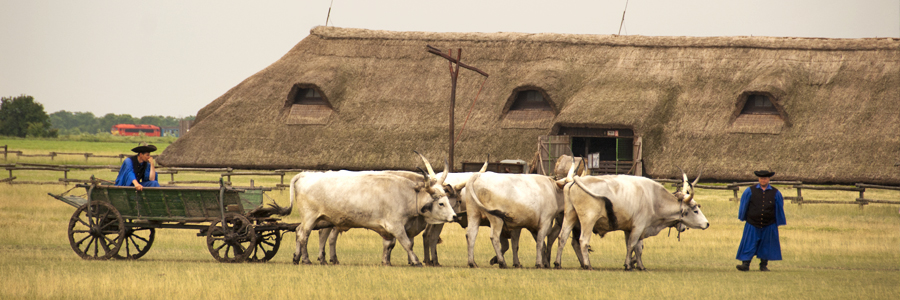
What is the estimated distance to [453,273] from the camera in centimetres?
1297

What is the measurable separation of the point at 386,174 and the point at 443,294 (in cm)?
394

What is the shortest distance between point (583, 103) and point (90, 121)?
14365 centimetres

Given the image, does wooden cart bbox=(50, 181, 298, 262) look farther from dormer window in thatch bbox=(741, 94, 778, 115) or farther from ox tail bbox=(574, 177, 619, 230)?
dormer window in thatch bbox=(741, 94, 778, 115)

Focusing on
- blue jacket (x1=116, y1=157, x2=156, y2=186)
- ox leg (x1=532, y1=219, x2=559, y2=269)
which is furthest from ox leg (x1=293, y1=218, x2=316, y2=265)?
ox leg (x1=532, y1=219, x2=559, y2=269)

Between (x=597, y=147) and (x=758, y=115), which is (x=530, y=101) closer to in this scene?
(x=597, y=147)

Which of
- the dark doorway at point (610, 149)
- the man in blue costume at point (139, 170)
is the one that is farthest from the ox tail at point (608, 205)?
the dark doorway at point (610, 149)

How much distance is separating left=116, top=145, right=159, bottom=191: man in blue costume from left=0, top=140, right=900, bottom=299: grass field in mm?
1162

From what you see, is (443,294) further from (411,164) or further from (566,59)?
(566,59)

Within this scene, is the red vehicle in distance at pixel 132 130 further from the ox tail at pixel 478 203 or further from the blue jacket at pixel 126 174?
the ox tail at pixel 478 203

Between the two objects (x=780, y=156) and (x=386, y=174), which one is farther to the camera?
(x=780, y=156)

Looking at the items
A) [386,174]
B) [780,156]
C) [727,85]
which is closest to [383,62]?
[727,85]

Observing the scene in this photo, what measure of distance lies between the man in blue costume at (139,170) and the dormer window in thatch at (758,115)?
24.8 metres

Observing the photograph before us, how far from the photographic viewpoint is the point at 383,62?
4153 centimetres

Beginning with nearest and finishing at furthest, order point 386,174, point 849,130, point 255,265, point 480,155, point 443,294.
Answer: point 443,294, point 255,265, point 386,174, point 849,130, point 480,155
